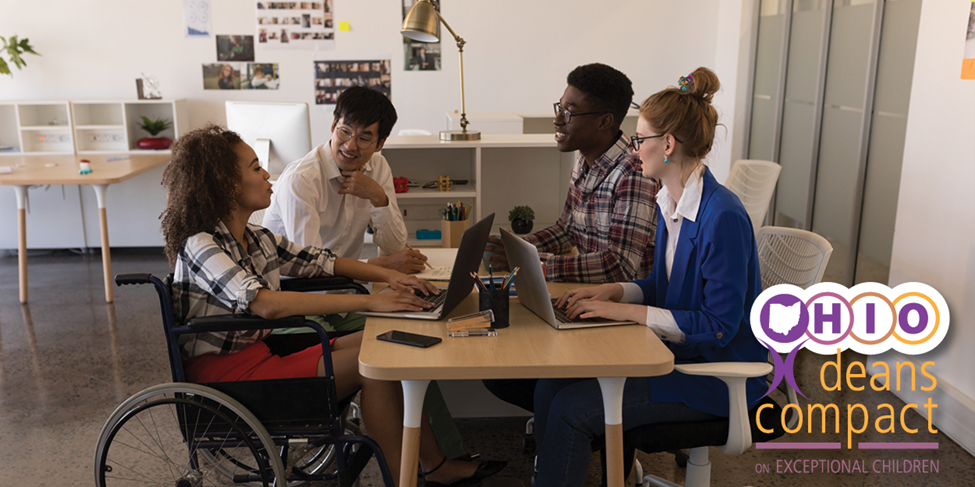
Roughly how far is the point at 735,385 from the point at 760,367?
68mm

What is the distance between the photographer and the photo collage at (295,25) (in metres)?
5.54

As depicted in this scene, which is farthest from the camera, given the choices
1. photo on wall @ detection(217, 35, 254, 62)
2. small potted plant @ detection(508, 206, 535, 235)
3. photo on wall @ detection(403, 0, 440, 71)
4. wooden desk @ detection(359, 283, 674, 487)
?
photo on wall @ detection(403, 0, 440, 71)

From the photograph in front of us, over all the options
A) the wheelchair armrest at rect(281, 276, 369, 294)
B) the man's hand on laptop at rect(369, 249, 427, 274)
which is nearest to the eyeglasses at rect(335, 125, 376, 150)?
the man's hand on laptop at rect(369, 249, 427, 274)

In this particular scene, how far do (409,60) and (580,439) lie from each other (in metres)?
4.54

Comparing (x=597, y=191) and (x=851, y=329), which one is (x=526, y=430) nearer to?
(x=597, y=191)

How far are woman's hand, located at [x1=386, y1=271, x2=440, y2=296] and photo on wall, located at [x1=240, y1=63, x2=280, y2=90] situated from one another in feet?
13.6

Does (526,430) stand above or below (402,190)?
below

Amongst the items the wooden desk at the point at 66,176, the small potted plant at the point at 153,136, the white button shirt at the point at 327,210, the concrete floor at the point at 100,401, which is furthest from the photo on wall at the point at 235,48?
the white button shirt at the point at 327,210


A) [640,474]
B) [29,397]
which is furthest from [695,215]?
[29,397]

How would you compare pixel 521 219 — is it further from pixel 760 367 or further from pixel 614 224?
pixel 760 367

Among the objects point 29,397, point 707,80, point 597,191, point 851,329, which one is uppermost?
point 707,80

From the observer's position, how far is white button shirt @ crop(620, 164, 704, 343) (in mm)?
1665

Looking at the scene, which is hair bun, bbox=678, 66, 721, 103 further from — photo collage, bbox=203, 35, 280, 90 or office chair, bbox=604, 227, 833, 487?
photo collage, bbox=203, 35, 280, 90

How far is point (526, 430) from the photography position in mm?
2520
